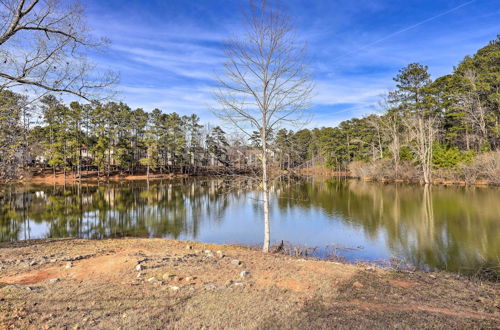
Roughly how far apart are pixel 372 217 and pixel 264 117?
11.8m

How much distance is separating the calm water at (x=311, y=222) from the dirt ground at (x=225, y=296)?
347 centimetres

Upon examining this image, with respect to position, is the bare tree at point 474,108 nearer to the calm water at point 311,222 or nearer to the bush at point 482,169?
the bush at point 482,169

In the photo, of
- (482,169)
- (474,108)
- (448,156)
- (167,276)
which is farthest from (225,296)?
(474,108)

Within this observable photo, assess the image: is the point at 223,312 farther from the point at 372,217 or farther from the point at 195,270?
the point at 372,217

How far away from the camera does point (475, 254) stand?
11.0 m

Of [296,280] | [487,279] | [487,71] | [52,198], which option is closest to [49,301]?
[296,280]

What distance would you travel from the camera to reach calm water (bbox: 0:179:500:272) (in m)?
11.7

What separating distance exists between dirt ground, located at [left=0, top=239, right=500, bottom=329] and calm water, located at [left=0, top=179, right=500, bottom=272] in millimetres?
3466

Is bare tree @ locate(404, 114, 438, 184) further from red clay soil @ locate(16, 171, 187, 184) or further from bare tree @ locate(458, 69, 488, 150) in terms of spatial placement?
red clay soil @ locate(16, 171, 187, 184)

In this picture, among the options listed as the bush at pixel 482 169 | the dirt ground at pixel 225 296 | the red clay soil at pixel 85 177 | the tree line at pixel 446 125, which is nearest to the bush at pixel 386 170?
the tree line at pixel 446 125

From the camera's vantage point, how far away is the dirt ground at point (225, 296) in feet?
14.4

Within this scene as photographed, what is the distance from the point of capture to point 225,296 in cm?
532

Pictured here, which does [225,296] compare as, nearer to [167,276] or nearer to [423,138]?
[167,276]

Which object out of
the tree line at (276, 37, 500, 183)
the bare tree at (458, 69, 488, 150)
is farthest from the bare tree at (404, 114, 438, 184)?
the bare tree at (458, 69, 488, 150)
